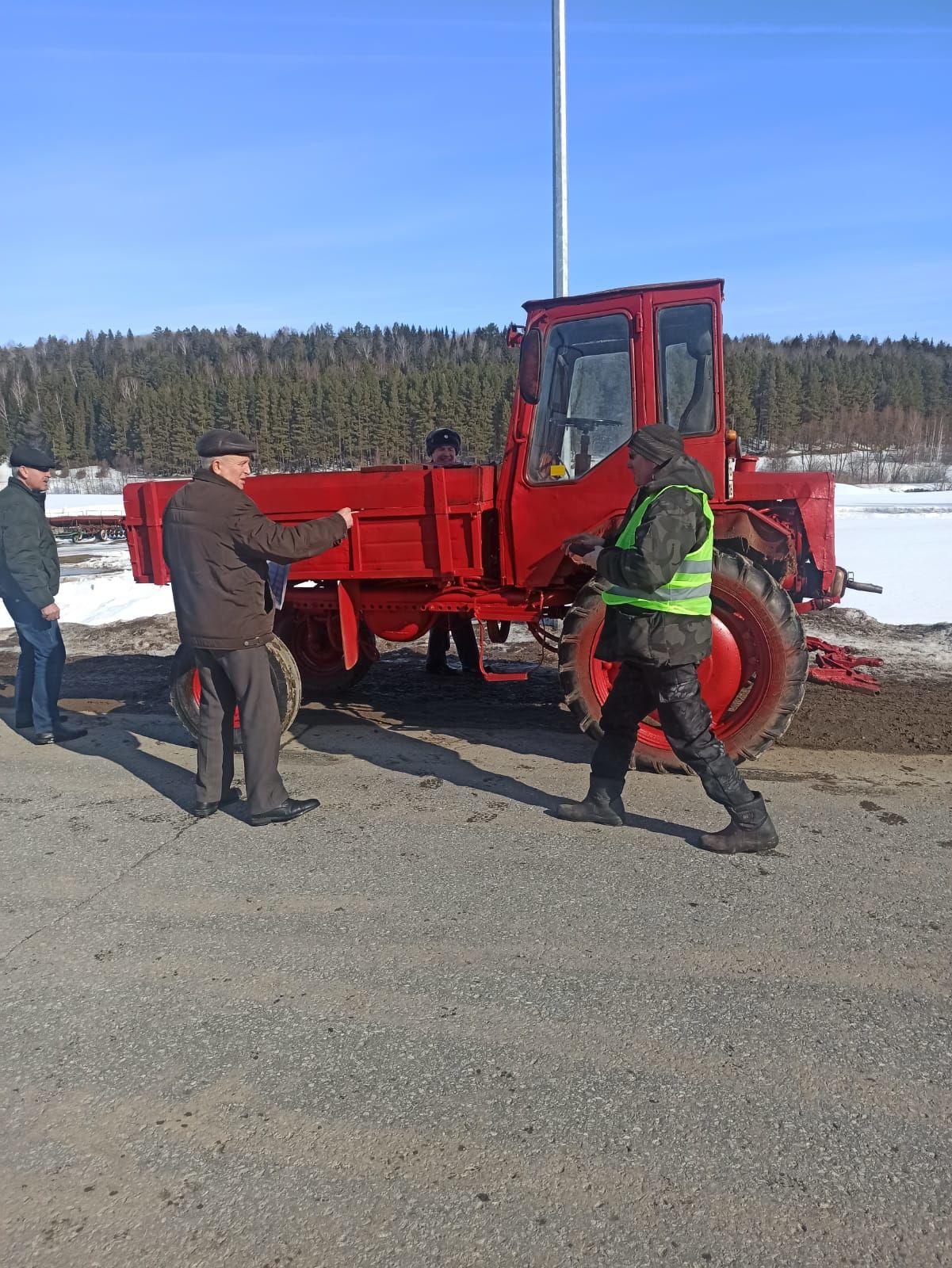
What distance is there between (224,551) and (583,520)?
2056 millimetres

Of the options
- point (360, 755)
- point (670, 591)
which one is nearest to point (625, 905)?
point (670, 591)

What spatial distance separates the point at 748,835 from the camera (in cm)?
383

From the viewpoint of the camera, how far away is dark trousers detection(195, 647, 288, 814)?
4332mm

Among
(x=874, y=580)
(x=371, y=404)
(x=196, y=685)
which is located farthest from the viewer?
(x=371, y=404)

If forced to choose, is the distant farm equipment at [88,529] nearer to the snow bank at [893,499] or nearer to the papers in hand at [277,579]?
the snow bank at [893,499]

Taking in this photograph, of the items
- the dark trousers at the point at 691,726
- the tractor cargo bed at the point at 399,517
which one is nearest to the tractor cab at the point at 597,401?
the tractor cargo bed at the point at 399,517

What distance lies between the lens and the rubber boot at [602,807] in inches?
164

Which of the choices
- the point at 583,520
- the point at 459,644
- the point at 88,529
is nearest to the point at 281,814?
the point at 583,520

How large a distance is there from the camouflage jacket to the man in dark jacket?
375 cm

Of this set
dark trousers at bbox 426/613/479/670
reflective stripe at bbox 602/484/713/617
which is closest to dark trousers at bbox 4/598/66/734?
dark trousers at bbox 426/613/479/670

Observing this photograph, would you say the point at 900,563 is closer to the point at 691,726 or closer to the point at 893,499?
the point at 691,726

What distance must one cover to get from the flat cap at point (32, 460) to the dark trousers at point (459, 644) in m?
2.93

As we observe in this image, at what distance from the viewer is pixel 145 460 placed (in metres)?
76.2

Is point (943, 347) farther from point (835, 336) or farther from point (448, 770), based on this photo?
point (448, 770)
